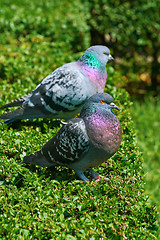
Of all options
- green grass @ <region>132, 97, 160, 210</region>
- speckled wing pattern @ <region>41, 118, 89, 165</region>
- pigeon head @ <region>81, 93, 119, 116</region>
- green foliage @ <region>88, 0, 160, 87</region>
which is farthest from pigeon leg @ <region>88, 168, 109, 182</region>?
green foliage @ <region>88, 0, 160, 87</region>

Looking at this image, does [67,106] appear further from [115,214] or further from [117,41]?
[117,41]

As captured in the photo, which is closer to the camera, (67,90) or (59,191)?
(59,191)

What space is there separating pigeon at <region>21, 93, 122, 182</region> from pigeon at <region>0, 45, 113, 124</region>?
0.76m

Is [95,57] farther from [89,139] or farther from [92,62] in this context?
[89,139]

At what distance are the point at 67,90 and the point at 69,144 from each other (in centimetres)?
100

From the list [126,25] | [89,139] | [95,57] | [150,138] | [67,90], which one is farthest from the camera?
[126,25]

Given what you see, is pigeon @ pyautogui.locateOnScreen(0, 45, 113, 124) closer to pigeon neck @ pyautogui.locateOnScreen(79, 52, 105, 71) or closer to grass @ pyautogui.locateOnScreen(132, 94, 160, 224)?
pigeon neck @ pyautogui.locateOnScreen(79, 52, 105, 71)

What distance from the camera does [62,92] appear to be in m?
4.06

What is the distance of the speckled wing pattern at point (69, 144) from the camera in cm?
314

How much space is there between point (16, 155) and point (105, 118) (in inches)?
45.1

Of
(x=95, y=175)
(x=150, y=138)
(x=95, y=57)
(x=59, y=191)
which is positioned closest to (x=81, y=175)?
(x=95, y=175)

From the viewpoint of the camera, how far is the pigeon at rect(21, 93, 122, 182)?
10.2ft

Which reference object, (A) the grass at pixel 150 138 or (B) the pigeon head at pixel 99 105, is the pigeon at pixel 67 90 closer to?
(B) the pigeon head at pixel 99 105

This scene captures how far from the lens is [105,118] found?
316 centimetres
